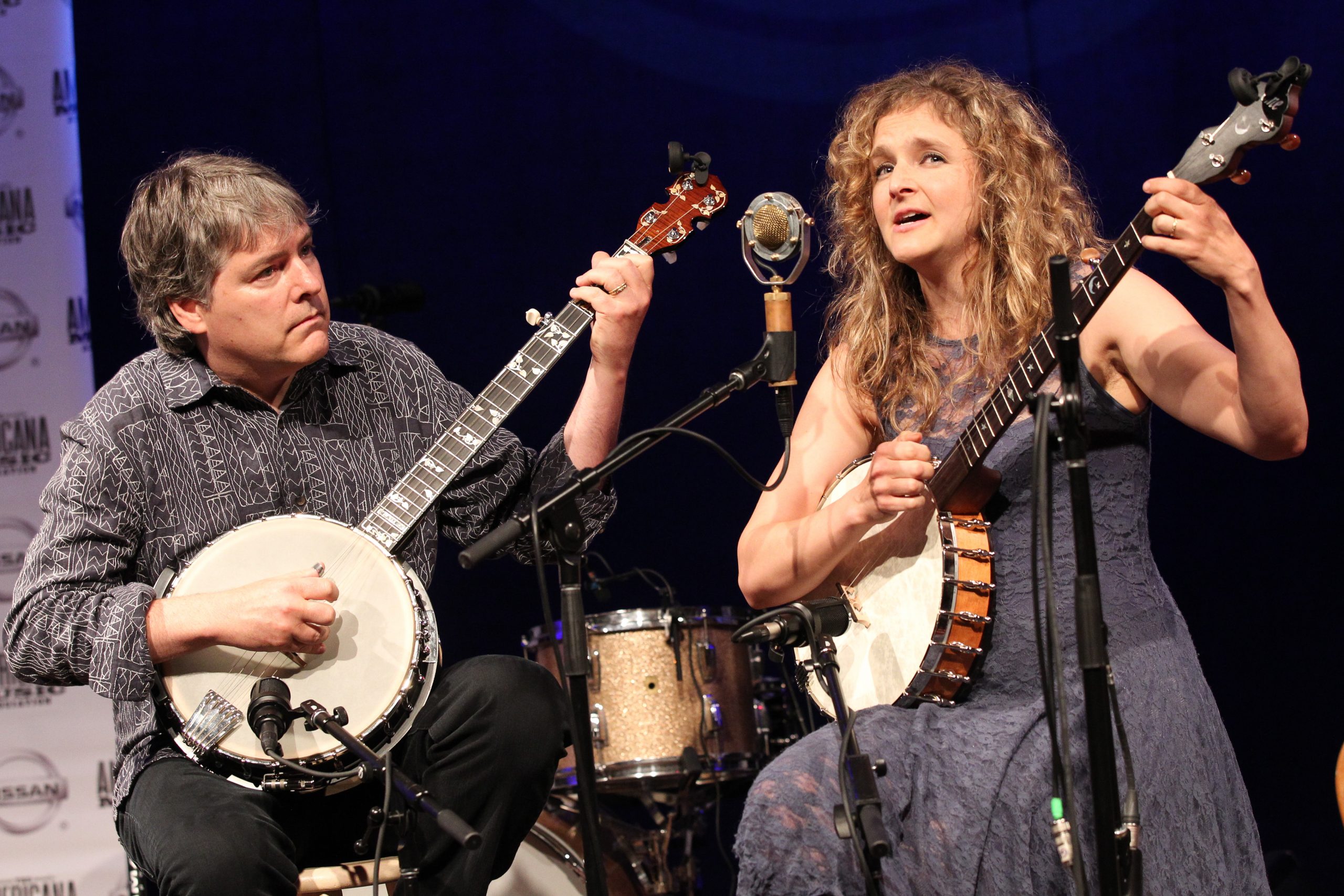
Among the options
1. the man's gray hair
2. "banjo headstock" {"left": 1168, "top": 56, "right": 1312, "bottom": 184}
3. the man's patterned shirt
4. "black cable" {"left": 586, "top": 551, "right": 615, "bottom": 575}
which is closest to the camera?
"banjo headstock" {"left": 1168, "top": 56, "right": 1312, "bottom": 184}

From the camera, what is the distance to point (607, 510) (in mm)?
2588

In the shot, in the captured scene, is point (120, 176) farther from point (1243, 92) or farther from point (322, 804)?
point (1243, 92)

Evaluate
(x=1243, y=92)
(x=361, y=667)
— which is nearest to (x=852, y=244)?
(x=1243, y=92)

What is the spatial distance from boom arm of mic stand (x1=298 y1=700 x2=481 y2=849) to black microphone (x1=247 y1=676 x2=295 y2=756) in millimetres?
36

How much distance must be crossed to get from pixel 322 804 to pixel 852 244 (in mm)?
1526

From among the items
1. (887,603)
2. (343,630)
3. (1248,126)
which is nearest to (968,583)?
(887,603)

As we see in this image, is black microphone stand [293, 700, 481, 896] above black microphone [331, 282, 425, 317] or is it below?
below

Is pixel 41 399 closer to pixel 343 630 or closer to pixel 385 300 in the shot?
pixel 385 300

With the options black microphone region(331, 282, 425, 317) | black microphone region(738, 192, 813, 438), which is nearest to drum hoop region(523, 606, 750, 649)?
black microphone region(331, 282, 425, 317)

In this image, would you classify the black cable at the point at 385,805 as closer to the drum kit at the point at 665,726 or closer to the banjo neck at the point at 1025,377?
the banjo neck at the point at 1025,377

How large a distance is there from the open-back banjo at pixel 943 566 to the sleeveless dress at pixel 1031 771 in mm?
70

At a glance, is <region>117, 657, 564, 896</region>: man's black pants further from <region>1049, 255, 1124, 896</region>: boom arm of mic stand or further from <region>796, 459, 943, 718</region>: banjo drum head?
<region>1049, 255, 1124, 896</region>: boom arm of mic stand

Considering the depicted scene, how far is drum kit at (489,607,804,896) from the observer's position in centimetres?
365

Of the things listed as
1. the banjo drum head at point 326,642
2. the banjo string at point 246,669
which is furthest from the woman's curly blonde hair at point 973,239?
the banjo string at point 246,669
